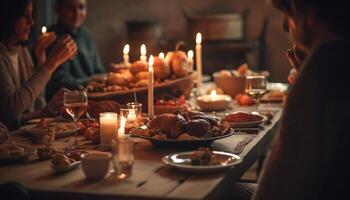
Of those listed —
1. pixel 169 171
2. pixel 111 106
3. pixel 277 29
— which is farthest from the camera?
pixel 277 29

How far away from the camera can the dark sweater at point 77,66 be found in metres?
4.23

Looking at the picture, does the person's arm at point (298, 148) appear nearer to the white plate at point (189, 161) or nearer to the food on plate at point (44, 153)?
the white plate at point (189, 161)

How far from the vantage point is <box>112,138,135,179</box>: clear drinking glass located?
169cm

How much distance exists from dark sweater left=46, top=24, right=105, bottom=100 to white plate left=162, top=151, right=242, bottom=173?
2263 mm

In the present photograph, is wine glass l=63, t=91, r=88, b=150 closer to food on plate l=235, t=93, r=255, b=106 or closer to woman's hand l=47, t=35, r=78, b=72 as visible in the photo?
woman's hand l=47, t=35, r=78, b=72

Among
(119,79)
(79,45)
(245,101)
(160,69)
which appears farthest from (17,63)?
(79,45)

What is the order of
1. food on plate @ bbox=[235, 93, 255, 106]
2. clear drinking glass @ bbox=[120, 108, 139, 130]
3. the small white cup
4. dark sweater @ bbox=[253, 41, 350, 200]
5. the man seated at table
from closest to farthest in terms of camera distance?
1. dark sweater @ bbox=[253, 41, 350, 200]
2. the small white cup
3. clear drinking glass @ bbox=[120, 108, 139, 130]
4. food on plate @ bbox=[235, 93, 255, 106]
5. the man seated at table

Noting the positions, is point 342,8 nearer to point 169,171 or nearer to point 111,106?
point 169,171

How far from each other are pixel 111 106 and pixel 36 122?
36 centimetres

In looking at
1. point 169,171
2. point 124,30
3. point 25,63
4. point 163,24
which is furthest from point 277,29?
point 169,171

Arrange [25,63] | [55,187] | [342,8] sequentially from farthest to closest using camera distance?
[25,63], [55,187], [342,8]

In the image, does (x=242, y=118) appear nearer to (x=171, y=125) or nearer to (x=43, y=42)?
(x=171, y=125)

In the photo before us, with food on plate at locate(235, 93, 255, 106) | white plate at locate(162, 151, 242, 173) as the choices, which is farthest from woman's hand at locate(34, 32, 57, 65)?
white plate at locate(162, 151, 242, 173)

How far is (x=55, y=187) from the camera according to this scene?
1602 millimetres
